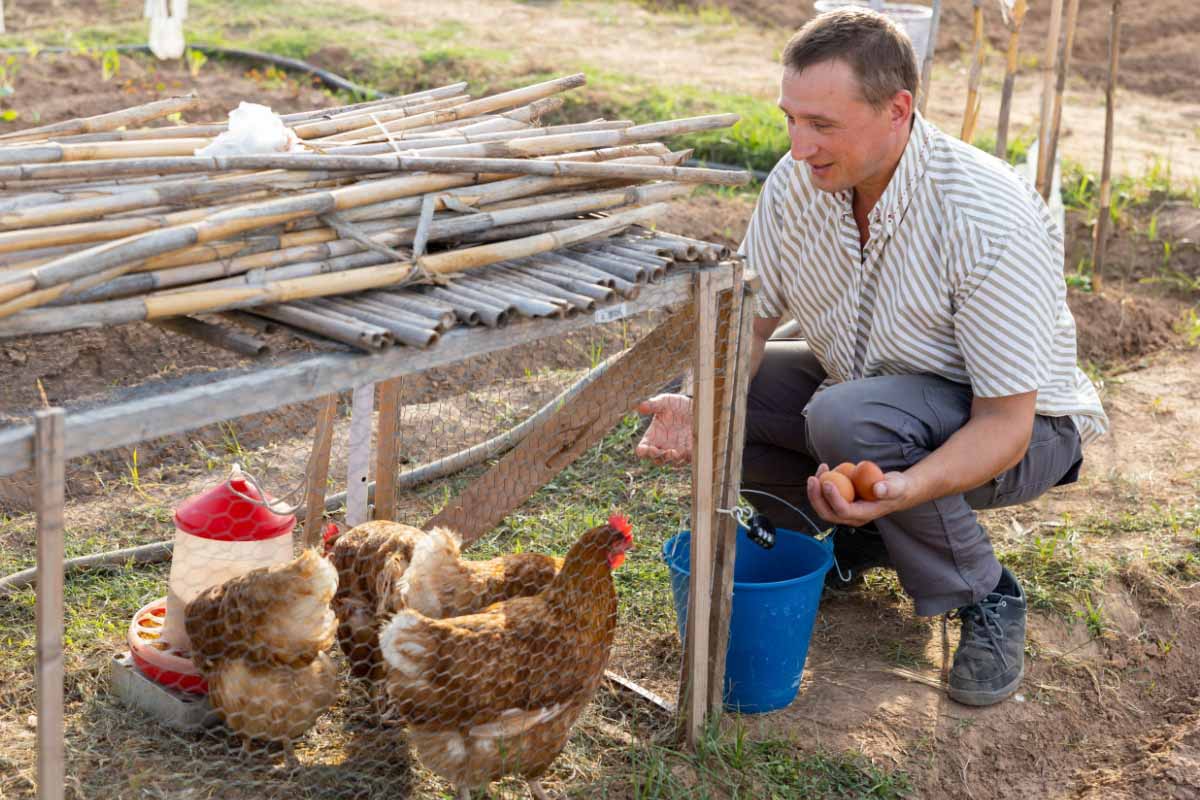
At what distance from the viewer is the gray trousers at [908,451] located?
272 cm

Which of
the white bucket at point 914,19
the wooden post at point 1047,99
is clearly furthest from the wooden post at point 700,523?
the wooden post at point 1047,99

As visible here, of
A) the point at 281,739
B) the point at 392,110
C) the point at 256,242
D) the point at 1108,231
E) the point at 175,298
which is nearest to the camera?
the point at 175,298

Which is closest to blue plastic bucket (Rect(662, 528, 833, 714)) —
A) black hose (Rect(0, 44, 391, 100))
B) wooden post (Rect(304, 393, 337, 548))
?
wooden post (Rect(304, 393, 337, 548))

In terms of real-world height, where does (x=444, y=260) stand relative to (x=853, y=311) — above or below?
above

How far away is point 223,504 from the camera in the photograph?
254 centimetres

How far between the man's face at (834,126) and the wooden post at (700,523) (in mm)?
499

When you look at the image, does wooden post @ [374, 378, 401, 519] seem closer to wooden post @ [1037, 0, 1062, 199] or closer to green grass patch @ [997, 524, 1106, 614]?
green grass patch @ [997, 524, 1106, 614]

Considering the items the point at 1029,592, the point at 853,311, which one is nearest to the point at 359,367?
the point at 853,311

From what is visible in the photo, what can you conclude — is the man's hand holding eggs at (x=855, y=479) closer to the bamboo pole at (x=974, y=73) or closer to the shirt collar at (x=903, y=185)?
the shirt collar at (x=903, y=185)

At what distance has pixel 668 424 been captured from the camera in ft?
9.29

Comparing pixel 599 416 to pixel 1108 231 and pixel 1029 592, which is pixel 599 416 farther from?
pixel 1108 231

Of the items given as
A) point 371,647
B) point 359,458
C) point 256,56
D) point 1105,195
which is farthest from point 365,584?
point 256,56

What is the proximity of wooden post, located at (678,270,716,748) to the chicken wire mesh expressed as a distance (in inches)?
3.1

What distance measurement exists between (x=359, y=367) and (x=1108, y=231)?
466cm
